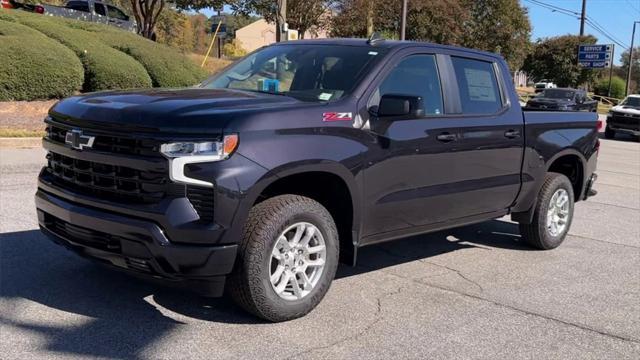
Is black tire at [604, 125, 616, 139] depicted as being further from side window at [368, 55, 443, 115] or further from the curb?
side window at [368, 55, 443, 115]

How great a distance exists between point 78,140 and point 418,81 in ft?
8.59

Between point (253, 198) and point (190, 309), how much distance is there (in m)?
1.08

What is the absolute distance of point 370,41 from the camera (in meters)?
5.29

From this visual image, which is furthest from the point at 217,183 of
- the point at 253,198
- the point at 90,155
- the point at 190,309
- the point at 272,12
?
the point at 272,12

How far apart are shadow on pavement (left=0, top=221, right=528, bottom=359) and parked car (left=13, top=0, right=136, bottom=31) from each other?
1944 centimetres

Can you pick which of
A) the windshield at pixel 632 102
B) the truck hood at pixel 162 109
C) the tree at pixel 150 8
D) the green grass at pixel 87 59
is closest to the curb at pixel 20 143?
the green grass at pixel 87 59

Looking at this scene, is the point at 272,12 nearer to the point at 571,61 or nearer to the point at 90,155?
the point at 90,155

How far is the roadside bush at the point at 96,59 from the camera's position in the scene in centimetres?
1599

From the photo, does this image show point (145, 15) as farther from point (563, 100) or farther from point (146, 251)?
point (146, 251)

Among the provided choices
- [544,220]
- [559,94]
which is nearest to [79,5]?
[559,94]

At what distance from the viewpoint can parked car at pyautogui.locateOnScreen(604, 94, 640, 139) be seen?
24938 millimetres

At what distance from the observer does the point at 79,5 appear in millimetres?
24703

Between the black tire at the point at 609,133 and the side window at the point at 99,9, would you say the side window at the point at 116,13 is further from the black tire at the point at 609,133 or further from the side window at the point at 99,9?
the black tire at the point at 609,133

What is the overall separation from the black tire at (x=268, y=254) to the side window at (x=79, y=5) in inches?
902
